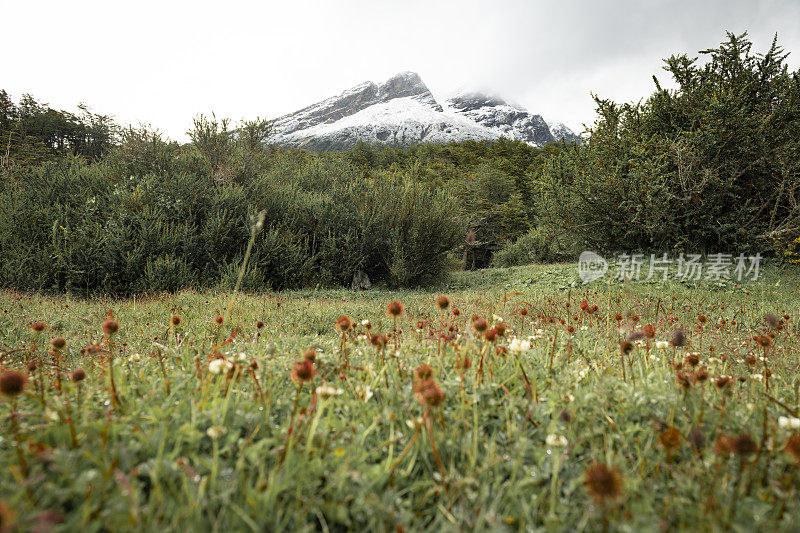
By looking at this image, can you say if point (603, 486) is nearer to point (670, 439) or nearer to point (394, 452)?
point (670, 439)

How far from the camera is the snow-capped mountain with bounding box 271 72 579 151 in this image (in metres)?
129

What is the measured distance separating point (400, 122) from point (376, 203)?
139 m

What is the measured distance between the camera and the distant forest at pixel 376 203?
912cm

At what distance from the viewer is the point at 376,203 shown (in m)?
12.6

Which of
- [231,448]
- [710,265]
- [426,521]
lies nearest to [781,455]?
[426,521]

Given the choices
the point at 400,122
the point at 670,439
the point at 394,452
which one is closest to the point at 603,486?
the point at 670,439

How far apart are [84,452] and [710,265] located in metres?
13.5

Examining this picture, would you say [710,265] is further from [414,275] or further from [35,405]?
[35,405]

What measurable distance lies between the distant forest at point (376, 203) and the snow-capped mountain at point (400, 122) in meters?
103

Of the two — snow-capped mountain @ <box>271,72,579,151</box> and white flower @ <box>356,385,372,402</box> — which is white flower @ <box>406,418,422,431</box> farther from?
snow-capped mountain @ <box>271,72,579,151</box>

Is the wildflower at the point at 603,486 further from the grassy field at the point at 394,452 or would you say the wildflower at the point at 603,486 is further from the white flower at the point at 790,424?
the white flower at the point at 790,424

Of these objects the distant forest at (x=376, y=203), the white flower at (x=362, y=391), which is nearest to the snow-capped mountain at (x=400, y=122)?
the distant forest at (x=376, y=203)

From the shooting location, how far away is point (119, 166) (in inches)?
437

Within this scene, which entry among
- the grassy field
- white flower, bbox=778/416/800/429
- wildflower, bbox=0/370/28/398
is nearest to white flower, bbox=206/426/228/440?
the grassy field
